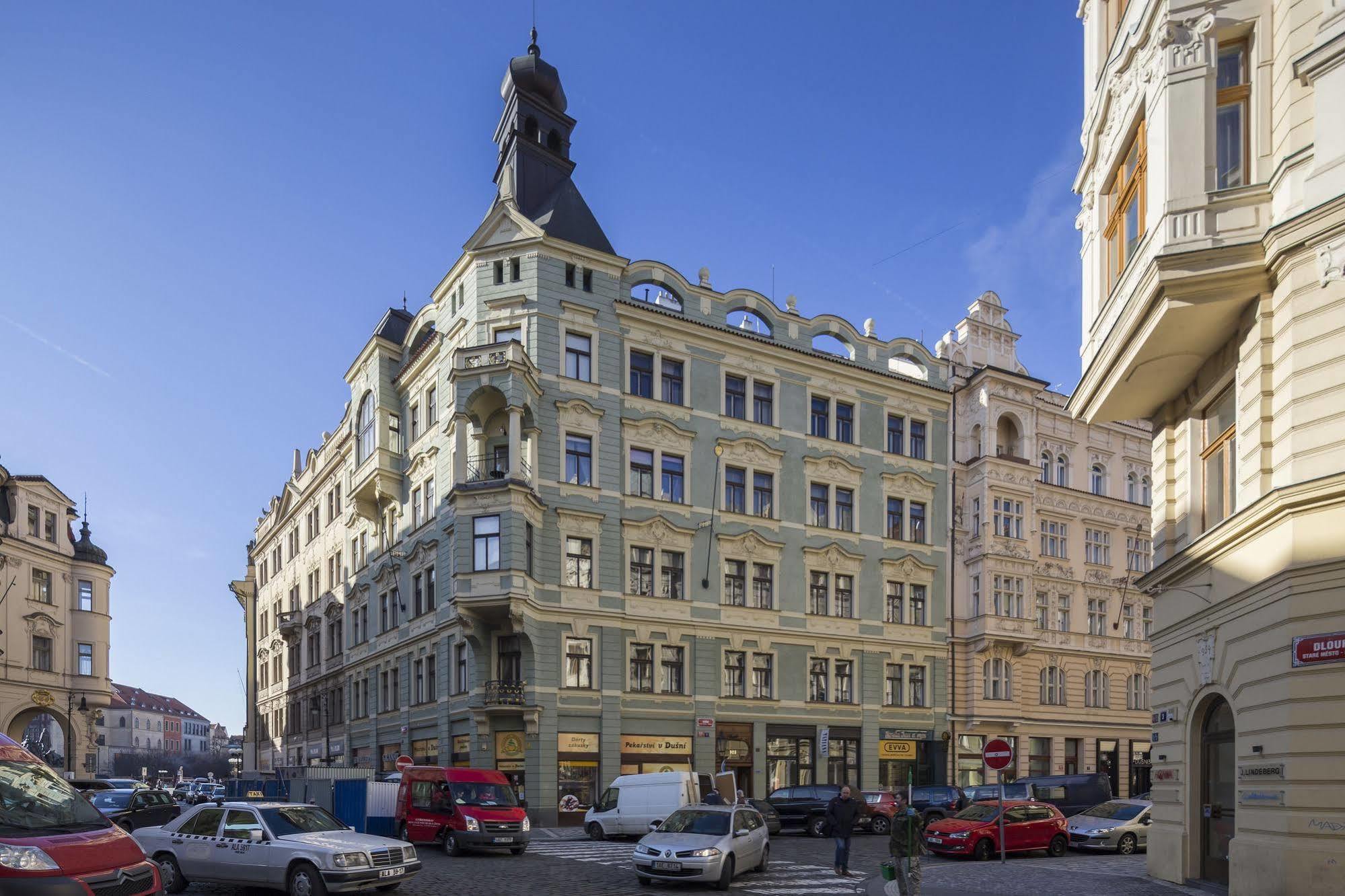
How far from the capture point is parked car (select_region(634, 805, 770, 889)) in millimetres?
18828

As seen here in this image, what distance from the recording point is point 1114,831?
28.0m

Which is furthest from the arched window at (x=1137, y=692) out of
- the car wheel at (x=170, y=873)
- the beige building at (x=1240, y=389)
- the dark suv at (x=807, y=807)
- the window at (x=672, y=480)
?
the car wheel at (x=170, y=873)

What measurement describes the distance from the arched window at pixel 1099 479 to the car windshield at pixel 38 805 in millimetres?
49526

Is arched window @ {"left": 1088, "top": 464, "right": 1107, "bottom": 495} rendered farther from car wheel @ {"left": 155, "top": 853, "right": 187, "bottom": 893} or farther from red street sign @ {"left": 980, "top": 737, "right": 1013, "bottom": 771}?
car wheel @ {"left": 155, "top": 853, "right": 187, "bottom": 893}

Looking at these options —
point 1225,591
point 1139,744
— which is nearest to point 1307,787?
point 1225,591

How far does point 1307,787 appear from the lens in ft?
45.5

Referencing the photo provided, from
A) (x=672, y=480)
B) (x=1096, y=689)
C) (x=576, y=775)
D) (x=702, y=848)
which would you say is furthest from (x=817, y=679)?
(x=702, y=848)

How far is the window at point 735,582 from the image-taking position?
137 feet

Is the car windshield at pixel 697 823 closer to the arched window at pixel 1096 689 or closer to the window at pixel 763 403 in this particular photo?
the window at pixel 763 403

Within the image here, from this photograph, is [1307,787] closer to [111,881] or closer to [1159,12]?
[1159,12]

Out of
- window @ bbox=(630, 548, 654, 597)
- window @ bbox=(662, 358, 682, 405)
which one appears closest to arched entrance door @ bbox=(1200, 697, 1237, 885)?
window @ bbox=(630, 548, 654, 597)

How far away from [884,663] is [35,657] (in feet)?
151

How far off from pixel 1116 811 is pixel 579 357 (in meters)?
22.3

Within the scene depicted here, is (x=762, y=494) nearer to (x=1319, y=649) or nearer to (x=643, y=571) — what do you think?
(x=643, y=571)
